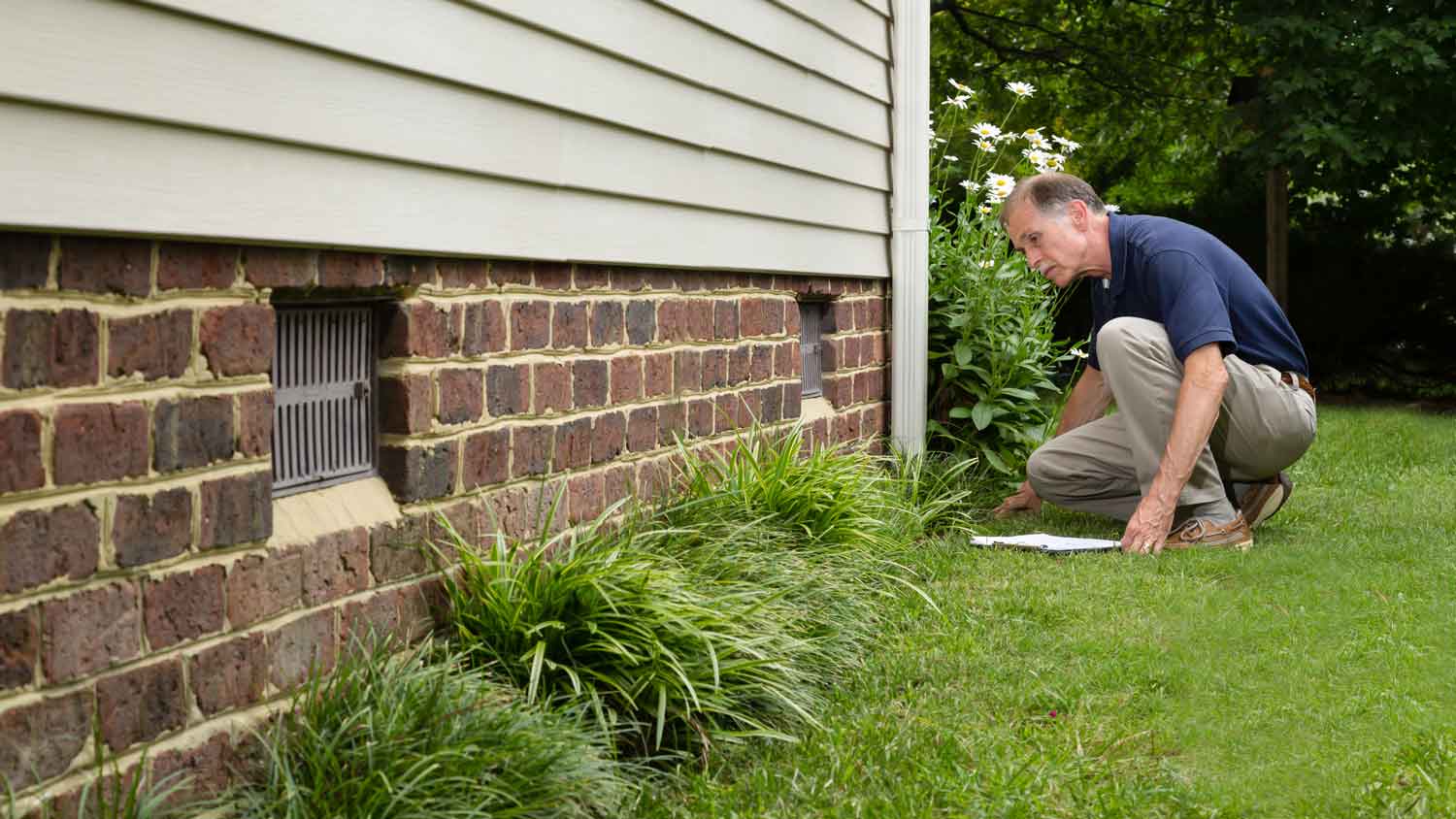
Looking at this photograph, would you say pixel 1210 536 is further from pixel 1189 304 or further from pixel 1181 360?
pixel 1189 304

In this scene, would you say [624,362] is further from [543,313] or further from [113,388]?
[113,388]

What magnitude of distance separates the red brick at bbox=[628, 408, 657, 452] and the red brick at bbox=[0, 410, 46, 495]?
6.94 feet

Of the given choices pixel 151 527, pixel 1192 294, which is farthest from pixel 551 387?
pixel 1192 294

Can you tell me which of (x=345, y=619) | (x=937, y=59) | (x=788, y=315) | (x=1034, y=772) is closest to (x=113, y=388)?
(x=345, y=619)

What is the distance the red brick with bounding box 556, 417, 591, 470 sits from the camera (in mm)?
3645

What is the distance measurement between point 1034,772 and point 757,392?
2.46 metres

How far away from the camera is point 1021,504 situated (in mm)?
6094

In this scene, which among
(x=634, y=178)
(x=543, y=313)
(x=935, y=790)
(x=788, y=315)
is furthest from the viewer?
(x=788, y=315)

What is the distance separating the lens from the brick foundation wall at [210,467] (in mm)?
2035

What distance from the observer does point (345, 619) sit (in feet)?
9.14

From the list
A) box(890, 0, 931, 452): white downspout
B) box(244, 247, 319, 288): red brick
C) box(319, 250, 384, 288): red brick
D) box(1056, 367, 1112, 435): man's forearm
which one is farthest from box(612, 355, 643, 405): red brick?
box(890, 0, 931, 452): white downspout

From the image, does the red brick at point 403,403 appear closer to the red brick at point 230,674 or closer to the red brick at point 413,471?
the red brick at point 413,471

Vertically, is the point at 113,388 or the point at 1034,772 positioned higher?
the point at 113,388

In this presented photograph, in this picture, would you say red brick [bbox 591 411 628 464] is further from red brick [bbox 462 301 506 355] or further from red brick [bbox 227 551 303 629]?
red brick [bbox 227 551 303 629]
